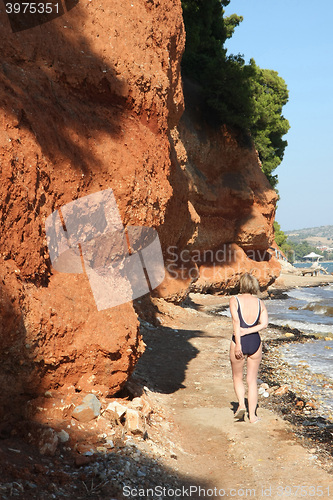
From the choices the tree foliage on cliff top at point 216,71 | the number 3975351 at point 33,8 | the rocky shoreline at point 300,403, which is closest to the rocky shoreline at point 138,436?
the rocky shoreline at point 300,403

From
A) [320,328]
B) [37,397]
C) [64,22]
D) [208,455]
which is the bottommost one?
[320,328]

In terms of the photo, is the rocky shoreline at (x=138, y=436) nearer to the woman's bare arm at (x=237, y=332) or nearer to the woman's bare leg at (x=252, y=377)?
the woman's bare leg at (x=252, y=377)

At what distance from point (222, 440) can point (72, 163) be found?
3424 millimetres

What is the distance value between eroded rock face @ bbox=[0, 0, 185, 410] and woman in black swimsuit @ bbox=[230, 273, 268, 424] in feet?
3.78

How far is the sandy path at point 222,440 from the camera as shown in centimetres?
387

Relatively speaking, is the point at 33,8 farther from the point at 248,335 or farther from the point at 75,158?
the point at 248,335

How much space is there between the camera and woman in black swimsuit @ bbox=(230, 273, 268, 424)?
5.16 metres

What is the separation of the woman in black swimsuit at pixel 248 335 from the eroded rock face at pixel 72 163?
115cm

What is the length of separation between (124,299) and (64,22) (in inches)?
133

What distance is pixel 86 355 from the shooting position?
14.2 feet

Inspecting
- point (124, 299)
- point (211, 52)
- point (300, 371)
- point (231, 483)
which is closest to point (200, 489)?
point (231, 483)

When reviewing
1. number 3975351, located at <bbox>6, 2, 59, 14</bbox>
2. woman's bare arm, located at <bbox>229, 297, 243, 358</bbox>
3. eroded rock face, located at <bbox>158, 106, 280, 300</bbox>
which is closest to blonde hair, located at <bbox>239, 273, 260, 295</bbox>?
woman's bare arm, located at <bbox>229, 297, 243, 358</bbox>

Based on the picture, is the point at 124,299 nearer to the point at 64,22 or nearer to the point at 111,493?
the point at 111,493

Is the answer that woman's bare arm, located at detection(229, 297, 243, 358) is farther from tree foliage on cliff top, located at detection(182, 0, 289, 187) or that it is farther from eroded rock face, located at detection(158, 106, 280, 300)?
tree foliage on cliff top, located at detection(182, 0, 289, 187)
